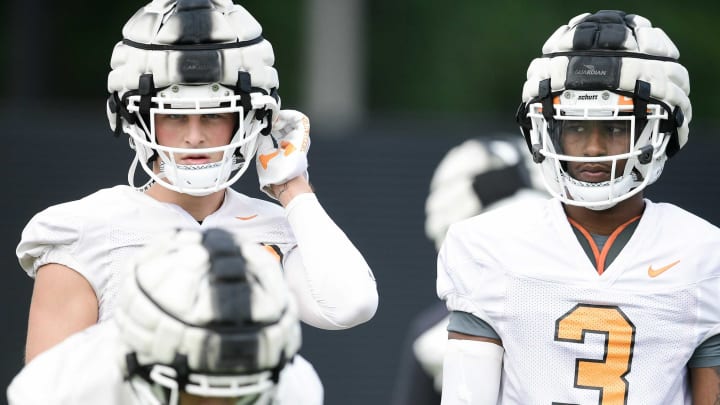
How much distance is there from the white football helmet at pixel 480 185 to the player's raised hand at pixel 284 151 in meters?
1.45

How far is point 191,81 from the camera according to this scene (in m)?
3.46

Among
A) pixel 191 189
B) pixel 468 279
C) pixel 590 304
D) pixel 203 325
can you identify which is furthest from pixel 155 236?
pixel 203 325

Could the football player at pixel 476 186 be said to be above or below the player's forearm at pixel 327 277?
below

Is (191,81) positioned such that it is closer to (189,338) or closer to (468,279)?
(468,279)

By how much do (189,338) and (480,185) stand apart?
2911 millimetres

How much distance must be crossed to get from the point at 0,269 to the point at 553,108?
4.69m

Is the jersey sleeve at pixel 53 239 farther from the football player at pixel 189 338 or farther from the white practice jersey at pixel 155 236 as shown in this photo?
the football player at pixel 189 338

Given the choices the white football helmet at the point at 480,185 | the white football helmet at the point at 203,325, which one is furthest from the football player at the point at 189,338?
the white football helmet at the point at 480,185

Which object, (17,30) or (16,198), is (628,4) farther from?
(16,198)

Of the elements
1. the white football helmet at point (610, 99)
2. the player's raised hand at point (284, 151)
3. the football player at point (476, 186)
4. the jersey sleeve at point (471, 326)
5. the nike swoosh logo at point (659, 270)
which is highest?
the white football helmet at point (610, 99)

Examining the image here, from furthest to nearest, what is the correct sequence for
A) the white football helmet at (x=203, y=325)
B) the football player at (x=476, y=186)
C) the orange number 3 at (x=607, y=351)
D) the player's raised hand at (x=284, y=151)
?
the football player at (x=476, y=186) < the player's raised hand at (x=284, y=151) < the orange number 3 at (x=607, y=351) < the white football helmet at (x=203, y=325)

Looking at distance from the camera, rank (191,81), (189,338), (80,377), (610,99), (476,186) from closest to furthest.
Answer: (189,338) < (80,377) < (191,81) < (610,99) < (476,186)

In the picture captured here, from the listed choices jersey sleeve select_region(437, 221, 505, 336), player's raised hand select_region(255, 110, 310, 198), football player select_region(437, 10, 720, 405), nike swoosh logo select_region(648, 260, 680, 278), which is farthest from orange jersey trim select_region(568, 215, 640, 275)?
player's raised hand select_region(255, 110, 310, 198)

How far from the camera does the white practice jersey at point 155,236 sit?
3379 mm
